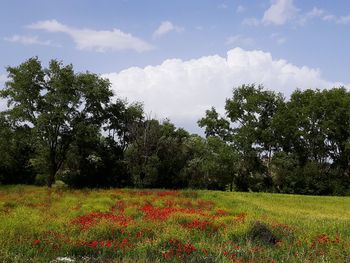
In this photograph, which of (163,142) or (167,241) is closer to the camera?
(167,241)

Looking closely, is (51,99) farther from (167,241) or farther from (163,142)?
(167,241)

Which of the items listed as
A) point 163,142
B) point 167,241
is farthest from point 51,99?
point 167,241

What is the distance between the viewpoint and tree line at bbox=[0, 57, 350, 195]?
48812 millimetres

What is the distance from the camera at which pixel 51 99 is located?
4788 centimetres

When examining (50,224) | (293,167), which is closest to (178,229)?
(50,224)

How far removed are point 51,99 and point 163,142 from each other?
48.9ft

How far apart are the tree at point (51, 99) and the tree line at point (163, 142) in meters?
0.12

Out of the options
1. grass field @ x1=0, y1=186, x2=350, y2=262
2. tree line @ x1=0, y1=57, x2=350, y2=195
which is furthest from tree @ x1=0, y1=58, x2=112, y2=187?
grass field @ x1=0, y1=186, x2=350, y2=262

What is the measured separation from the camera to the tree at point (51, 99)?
47844 millimetres

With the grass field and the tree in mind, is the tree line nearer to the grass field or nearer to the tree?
the tree

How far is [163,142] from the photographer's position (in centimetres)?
5431

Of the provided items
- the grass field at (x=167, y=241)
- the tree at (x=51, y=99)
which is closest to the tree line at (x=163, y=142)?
the tree at (x=51, y=99)

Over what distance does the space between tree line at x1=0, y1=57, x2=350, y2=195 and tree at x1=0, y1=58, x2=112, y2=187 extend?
12 cm

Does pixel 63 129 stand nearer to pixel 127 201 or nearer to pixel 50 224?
pixel 127 201
